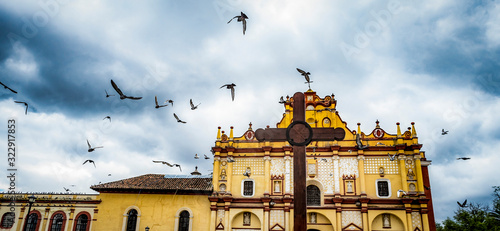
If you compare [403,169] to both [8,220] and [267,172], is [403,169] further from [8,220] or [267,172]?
[8,220]

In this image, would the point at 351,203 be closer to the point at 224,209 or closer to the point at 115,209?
the point at 224,209

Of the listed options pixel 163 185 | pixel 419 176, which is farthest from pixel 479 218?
pixel 163 185

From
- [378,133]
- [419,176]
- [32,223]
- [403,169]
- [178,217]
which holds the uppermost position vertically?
[378,133]

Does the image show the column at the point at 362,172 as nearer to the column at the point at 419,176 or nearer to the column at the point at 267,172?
the column at the point at 419,176

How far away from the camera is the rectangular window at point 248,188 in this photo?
2369cm

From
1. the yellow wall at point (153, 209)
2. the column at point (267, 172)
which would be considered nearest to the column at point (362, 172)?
the column at point (267, 172)

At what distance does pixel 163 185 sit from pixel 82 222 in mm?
5809

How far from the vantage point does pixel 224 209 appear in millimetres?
23234

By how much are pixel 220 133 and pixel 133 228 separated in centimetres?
852

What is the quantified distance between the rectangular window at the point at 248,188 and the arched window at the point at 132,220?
7.40 meters

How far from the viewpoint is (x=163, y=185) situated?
2450 centimetres

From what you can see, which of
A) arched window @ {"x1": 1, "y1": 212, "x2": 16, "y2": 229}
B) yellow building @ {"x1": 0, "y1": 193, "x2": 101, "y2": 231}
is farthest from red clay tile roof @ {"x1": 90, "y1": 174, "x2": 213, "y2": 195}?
arched window @ {"x1": 1, "y1": 212, "x2": 16, "y2": 229}

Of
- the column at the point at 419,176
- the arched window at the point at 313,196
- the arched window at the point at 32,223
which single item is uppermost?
the column at the point at 419,176

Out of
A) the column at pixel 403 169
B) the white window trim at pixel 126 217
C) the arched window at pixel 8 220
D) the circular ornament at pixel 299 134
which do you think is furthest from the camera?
the arched window at pixel 8 220
